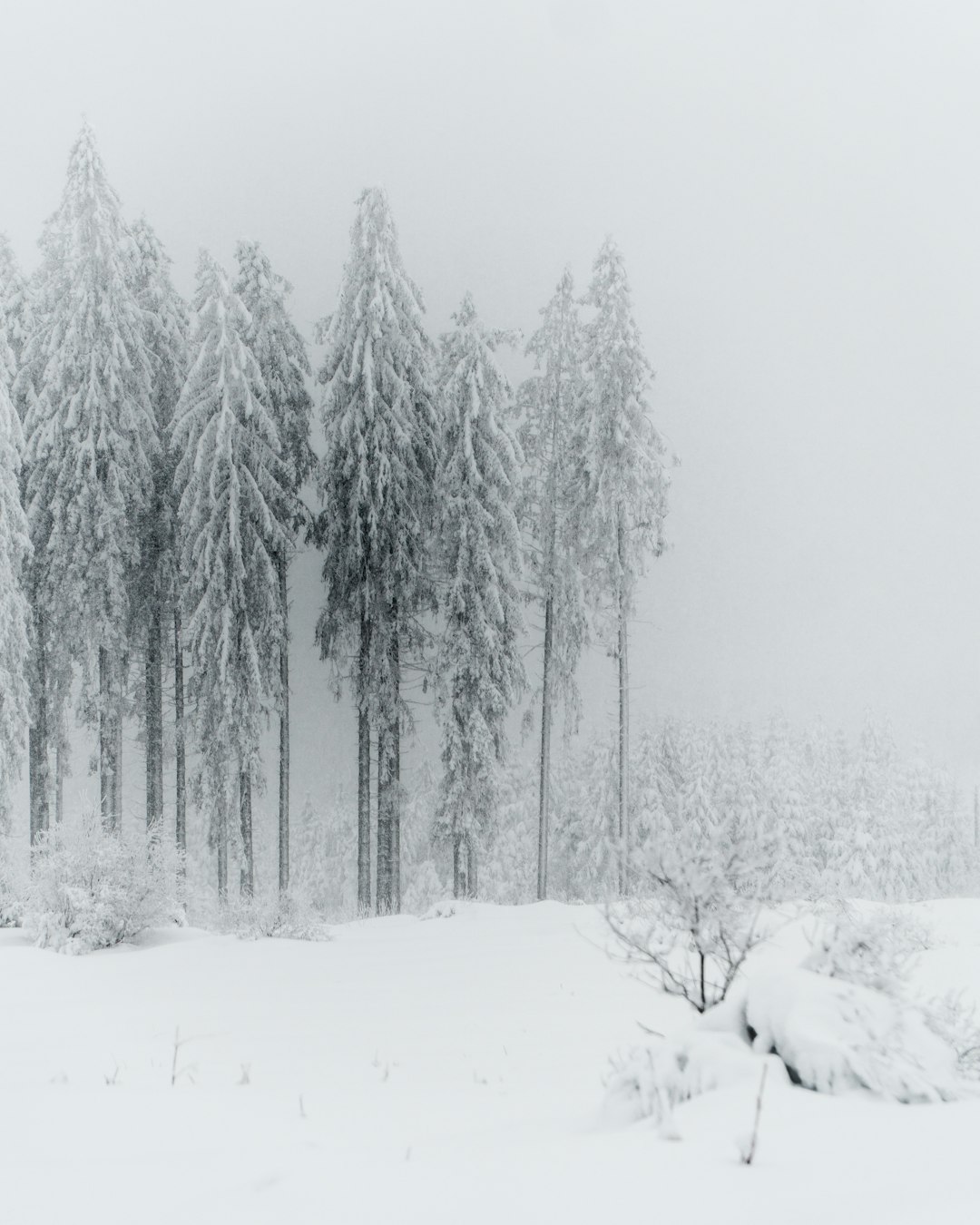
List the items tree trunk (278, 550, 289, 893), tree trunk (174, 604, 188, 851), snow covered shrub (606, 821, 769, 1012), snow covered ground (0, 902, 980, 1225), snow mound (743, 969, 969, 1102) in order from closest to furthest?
snow covered ground (0, 902, 980, 1225)
snow mound (743, 969, 969, 1102)
snow covered shrub (606, 821, 769, 1012)
tree trunk (278, 550, 289, 893)
tree trunk (174, 604, 188, 851)

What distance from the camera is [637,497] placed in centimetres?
1755

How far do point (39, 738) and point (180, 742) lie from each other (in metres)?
3.10

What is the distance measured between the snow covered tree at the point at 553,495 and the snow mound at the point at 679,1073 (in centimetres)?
1535

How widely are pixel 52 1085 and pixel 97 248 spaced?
1738 centimetres

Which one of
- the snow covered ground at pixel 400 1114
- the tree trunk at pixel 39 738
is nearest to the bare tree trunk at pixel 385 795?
the tree trunk at pixel 39 738

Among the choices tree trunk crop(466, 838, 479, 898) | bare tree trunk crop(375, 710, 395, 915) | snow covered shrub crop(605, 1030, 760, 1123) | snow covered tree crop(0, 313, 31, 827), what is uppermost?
snow covered tree crop(0, 313, 31, 827)

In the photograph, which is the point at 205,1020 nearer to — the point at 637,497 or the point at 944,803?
the point at 637,497

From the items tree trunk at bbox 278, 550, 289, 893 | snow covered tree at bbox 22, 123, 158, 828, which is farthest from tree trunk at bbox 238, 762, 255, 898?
snow covered tree at bbox 22, 123, 158, 828

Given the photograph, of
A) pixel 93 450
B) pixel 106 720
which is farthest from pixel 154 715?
pixel 93 450

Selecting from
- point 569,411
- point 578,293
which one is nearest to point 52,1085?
point 569,411

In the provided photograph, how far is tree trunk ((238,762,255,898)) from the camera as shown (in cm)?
1702

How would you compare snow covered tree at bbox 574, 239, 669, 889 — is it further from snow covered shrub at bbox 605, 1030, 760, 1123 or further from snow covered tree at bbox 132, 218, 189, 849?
snow covered shrub at bbox 605, 1030, 760, 1123

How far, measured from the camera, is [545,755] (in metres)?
18.8

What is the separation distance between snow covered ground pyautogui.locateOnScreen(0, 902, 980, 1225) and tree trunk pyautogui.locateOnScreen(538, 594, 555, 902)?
10.6 metres
